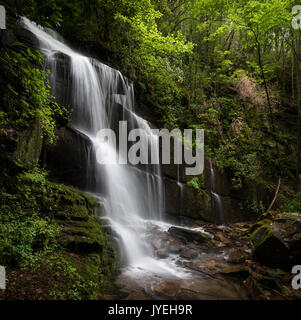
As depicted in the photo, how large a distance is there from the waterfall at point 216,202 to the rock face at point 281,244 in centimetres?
392

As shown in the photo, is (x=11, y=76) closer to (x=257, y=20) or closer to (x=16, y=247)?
(x=16, y=247)

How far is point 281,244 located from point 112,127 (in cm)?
669

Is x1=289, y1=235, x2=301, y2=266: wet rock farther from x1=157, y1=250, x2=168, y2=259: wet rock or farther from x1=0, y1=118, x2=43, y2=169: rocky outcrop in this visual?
x1=0, y1=118, x2=43, y2=169: rocky outcrop

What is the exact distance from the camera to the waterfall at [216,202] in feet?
32.7

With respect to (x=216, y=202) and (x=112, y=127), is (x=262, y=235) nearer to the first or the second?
(x=216, y=202)

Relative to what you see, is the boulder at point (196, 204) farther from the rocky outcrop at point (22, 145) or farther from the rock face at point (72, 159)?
the rocky outcrop at point (22, 145)

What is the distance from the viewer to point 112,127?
8.53m

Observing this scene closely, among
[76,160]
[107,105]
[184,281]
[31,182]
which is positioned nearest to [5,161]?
[31,182]

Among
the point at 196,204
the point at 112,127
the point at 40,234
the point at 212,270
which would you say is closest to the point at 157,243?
the point at 212,270

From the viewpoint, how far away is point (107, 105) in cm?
877

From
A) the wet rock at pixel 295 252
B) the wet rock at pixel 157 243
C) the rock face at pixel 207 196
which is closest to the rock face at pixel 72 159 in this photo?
the wet rock at pixel 157 243

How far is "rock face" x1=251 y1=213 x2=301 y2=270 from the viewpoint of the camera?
512 centimetres

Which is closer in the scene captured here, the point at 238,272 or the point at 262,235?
the point at 238,272

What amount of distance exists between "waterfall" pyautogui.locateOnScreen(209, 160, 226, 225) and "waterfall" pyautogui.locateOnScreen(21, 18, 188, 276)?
2.88 meters
